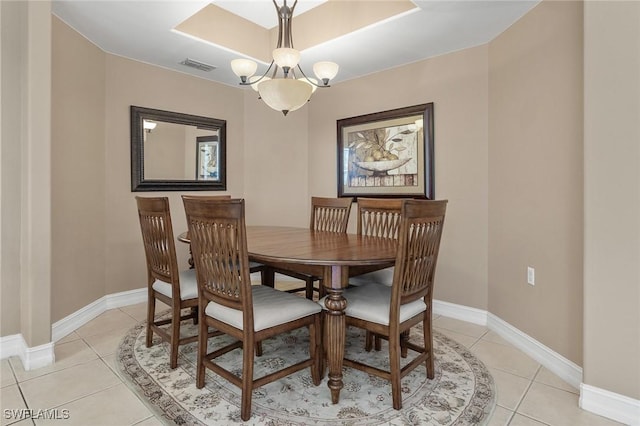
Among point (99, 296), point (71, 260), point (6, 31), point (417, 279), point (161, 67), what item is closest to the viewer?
point (417, 279)

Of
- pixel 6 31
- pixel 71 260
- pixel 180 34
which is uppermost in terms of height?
pixel 180 34

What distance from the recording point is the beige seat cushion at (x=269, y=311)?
5.50 ft

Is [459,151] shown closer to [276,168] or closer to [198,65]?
[276,168]

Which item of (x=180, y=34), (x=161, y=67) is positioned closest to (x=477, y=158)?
(x=180, y=34)

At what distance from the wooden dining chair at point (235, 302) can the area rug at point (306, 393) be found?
126mm

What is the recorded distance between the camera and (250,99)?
167 inches

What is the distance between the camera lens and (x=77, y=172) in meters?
2.83

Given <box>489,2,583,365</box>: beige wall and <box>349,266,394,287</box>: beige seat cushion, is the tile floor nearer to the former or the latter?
<box>489,2,583,365</box>: beige wall

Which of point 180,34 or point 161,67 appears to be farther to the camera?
point 161,67

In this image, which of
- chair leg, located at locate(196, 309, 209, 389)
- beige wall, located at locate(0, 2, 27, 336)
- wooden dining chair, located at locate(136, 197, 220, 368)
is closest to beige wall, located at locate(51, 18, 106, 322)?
beige wall, located at locate(0, 2, 27, 336)

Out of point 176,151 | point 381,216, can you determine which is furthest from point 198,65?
point 381,216

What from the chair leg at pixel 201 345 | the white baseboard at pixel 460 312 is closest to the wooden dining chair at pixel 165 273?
the chair leg at pixel 201 345

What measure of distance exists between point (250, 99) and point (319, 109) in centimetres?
86
